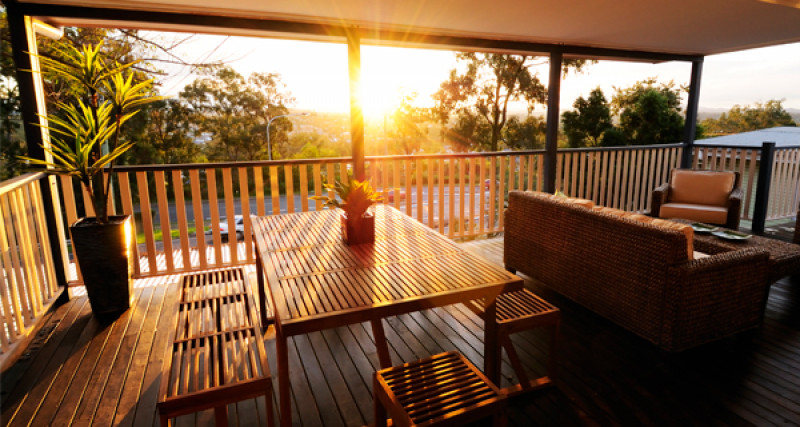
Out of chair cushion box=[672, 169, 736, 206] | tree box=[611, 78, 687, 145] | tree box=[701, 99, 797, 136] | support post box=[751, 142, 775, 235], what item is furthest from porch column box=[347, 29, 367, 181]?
tree box=[701, 99, 797, 136]

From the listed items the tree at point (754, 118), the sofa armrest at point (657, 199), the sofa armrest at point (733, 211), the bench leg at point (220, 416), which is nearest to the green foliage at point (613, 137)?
the tree at point (754, 118)

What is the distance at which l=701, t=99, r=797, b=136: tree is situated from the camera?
612 inches

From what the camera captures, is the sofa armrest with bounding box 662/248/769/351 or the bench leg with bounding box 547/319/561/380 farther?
the sofa armrest with bounding box 662/248/769/351

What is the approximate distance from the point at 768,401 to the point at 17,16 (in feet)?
16.2

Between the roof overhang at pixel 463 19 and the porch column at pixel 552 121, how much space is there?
0.19 metres

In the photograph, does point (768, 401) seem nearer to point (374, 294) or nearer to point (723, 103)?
point (374, 294)

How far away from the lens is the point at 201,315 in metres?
2.08

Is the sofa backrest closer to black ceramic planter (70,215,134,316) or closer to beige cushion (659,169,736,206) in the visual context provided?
beige cushion (659,169,736,206)

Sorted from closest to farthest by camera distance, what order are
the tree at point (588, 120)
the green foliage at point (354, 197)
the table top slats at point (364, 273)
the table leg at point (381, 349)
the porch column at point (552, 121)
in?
the table top slats at point (364, 273), the table leg at point (381, 349), the green foliage at point (354, 197), the porch column at point (552, 121), the tree at point (588, 120)

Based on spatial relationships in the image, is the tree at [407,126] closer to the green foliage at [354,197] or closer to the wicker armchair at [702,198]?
the wicker armchair at [702,198]

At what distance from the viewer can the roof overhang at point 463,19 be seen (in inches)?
124

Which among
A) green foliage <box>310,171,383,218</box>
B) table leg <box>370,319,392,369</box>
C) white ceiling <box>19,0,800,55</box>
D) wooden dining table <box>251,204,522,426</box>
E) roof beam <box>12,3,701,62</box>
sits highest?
white ceiling <box>19,0,800,55</box>

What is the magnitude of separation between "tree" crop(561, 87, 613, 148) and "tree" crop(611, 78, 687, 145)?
568 millimetres

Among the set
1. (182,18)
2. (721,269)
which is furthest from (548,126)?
(182,18)
